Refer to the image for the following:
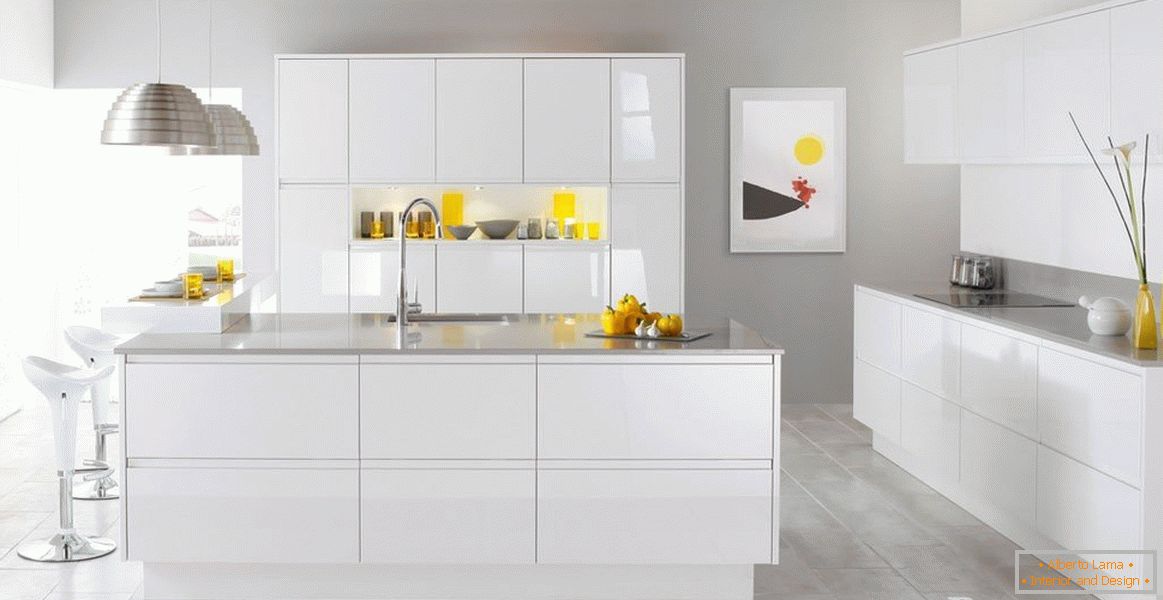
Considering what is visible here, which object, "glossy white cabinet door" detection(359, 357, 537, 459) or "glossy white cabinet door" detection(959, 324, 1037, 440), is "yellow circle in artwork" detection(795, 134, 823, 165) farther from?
"glossy white cabinet door" detection(359, 357, 537, 459)

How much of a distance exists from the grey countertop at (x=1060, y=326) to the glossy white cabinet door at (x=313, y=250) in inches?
126

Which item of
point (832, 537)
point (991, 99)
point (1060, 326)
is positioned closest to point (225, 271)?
point (832, 537)

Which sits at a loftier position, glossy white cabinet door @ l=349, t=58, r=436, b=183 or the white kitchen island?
glossy white cabinet door @ l=349, t=58, r=436, b=183

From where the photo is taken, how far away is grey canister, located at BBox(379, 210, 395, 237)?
8195mm

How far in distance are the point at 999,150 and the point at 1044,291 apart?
2.82ft

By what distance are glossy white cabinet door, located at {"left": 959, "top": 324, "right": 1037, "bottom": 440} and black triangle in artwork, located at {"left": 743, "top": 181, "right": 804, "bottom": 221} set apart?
286cm

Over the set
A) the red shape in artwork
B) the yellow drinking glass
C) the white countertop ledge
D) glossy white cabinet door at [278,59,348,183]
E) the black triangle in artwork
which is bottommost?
the white countertop ledge

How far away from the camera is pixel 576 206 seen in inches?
325

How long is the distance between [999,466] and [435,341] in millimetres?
2371

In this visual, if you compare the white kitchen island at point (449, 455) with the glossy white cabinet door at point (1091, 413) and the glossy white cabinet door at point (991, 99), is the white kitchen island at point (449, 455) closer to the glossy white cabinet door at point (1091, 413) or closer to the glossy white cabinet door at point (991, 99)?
the glossy white cabinet door at point (1091, 413)

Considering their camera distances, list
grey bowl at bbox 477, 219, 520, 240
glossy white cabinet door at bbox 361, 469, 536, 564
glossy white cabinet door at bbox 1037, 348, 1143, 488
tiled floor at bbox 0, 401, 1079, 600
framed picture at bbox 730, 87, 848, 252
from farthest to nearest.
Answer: framed picture at bbox 730, 87, 848, 252 → grey bowl at bbox 477, 219, 520, 240 → tiled floor at bbox 0, 401, 1079, 600 → glossy white cabinet door at bbox 361, 469, 536, 564 → glossy white cabinet door at bbox 1037, 348, 1143, 488

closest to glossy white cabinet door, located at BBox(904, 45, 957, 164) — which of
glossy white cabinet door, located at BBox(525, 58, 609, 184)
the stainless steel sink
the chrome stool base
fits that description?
glossy white cabinet door, located at BBox(525, 58, 609, 184)

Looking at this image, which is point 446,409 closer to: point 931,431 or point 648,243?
point 931,431

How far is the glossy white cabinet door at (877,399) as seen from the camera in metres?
6.74
